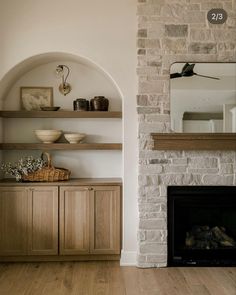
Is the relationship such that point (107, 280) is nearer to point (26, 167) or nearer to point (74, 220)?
point (74, 220)

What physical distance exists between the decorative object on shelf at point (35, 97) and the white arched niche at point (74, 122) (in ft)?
0.18

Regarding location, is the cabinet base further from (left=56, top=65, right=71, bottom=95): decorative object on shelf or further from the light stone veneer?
(left=56, top=65, right=71, bottom=95): decorative object on shelf

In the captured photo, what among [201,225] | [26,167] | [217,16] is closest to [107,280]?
[201,225]

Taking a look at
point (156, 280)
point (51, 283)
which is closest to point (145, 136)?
point (156, 280)

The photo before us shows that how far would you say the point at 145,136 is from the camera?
3725mm

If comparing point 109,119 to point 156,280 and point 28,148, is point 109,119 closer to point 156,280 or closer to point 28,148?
point 28,148

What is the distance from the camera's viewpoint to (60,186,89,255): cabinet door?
3.82 m

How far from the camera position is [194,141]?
3662mm

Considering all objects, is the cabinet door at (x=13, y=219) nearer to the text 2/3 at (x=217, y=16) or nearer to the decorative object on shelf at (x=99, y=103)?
the decorative object on shelf at (x=99, y=103)

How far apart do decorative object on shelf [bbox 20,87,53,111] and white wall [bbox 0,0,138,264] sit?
0.44 m

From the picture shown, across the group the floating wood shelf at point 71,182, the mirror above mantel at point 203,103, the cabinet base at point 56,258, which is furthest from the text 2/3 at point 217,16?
the cabinet base at point 56,258

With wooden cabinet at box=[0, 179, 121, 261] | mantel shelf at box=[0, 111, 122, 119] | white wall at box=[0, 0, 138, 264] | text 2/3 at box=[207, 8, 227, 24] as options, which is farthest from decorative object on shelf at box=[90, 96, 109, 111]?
text 2/3 at box=[207, 8, 227, 24]

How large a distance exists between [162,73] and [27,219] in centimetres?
211

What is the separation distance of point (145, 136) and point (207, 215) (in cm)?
111
